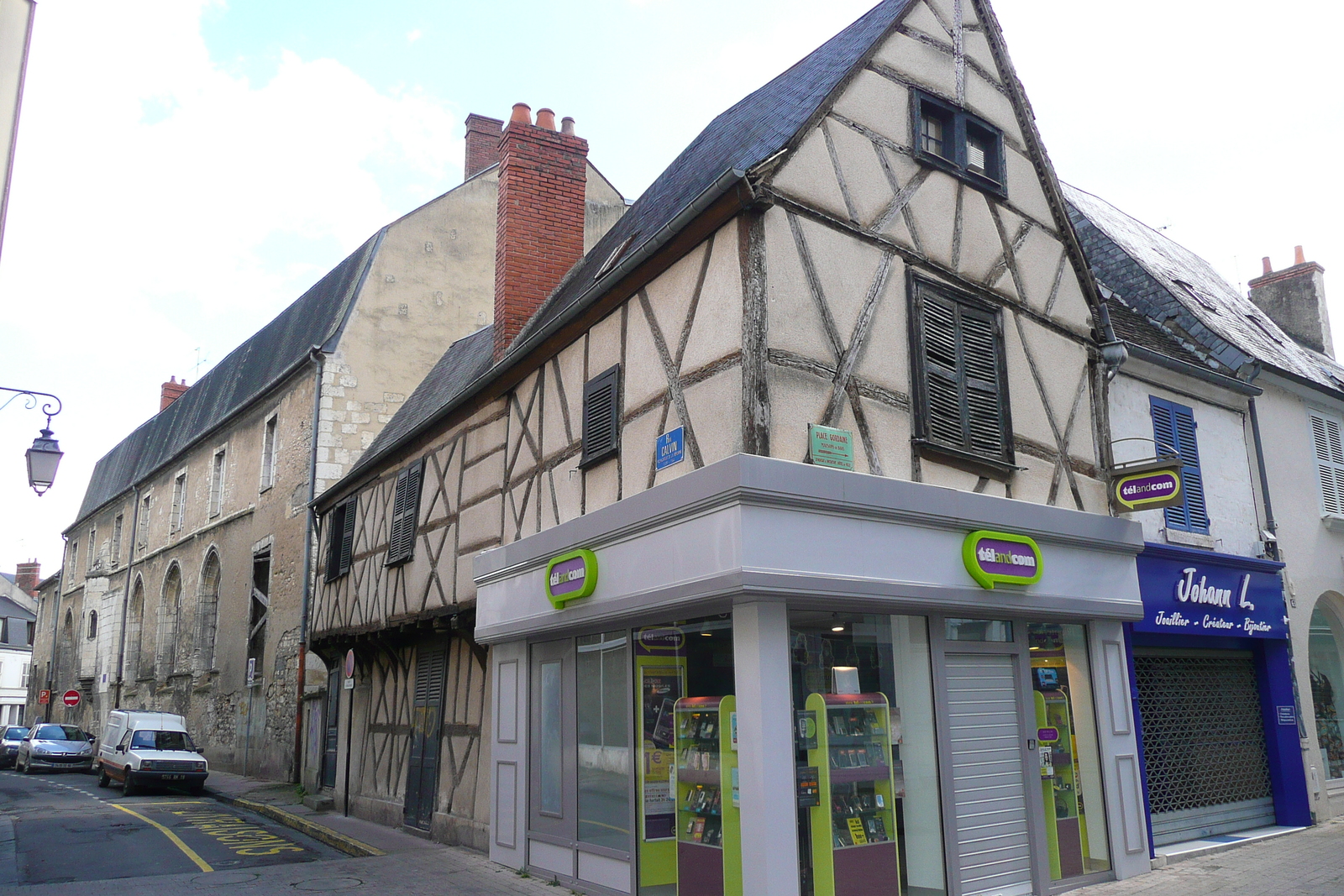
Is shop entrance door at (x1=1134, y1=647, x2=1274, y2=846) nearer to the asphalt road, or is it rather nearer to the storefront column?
the storefront column

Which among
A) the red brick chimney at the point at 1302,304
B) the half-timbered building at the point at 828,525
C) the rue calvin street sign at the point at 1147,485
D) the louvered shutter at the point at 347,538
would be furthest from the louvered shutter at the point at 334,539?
the red brick chimney at the point at 1302,304

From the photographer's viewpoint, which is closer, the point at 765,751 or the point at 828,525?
the point at 765,751

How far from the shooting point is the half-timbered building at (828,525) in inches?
246

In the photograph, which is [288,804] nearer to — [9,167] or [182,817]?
[182,817]

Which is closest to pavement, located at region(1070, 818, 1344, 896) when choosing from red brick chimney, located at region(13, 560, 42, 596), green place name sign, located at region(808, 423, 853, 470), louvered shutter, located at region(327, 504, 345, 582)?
green place name sign, located at region(808, 423, 853, 470)

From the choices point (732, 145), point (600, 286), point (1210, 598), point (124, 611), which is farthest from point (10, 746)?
point (1210, 598)

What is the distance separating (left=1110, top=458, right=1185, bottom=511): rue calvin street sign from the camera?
27.2 ft

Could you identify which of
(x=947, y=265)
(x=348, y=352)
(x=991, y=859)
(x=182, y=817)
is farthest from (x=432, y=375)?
(x=991, y=859)

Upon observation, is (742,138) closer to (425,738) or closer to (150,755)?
(425,738)

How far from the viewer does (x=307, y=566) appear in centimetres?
1673

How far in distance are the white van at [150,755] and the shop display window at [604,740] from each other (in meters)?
12.1

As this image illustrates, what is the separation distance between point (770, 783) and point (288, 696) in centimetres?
1387

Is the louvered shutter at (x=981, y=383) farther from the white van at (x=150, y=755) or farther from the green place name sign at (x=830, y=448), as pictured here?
the white van at (x=150, y=755)

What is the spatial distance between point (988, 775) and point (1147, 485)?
9.88ft
